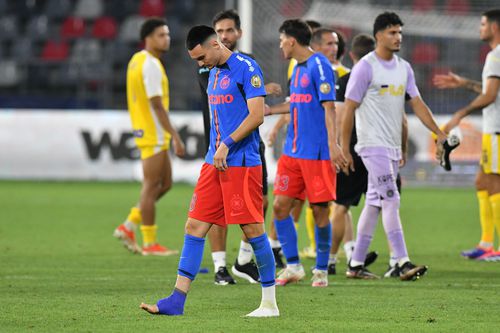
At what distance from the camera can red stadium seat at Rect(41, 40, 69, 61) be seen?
25.7 metres

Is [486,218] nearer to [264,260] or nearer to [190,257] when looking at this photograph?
[264,260]

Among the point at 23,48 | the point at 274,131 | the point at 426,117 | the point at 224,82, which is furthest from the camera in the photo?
the point at 23,48

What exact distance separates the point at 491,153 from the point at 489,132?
0.71ft

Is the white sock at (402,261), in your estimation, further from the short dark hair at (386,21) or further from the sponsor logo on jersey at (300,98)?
the short dark hair at (386,21)

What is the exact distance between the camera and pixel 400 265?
8.98m

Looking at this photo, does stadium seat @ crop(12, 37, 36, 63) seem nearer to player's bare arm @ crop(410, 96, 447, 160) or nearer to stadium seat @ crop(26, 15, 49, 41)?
stadium seat @ crop(26, 15, 49, 41)

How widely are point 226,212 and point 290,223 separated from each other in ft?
6.59

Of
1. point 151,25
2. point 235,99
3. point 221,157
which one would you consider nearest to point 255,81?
point 235,99

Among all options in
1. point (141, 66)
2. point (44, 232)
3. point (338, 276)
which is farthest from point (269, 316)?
point (44, 232)

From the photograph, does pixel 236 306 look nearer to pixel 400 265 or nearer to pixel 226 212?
pixel 226 212

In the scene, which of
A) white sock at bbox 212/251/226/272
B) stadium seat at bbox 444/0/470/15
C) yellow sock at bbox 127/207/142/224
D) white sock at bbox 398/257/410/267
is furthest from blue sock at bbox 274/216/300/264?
stadium seat at bbox 444/0/470/15

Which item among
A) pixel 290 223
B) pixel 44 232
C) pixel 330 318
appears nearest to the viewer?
pixel 330 318

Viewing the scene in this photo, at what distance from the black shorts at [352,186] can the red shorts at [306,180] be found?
4.26 feet

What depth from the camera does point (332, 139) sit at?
841cm
